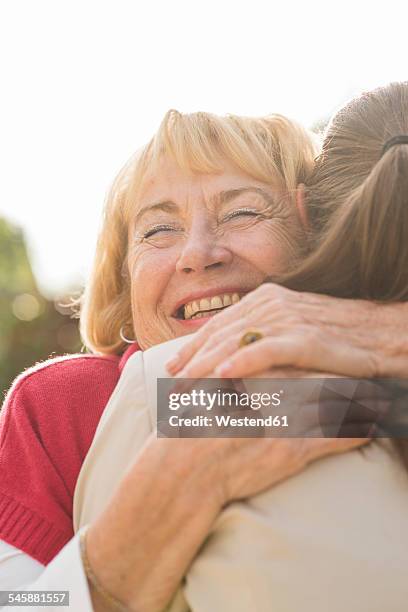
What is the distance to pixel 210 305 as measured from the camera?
2.77m

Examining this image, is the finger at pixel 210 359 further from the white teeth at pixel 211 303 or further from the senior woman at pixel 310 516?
the white teeth at pixel 211 303

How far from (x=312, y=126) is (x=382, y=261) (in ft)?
5.30

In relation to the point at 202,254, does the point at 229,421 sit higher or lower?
higher

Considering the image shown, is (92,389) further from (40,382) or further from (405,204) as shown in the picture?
(405,204)

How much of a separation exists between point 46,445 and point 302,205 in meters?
1.19

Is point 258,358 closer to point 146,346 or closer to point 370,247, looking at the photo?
point 370,247

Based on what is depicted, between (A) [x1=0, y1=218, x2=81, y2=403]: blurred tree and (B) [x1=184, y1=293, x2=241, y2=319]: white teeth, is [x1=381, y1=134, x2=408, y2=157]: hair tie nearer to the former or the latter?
(B) [x1=184, y1=293, x2=241, y2=319]: white teeth

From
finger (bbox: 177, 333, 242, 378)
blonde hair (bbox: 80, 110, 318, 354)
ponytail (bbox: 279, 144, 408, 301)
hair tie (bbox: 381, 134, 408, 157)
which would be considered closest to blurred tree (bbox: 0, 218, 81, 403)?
blonde hair (bbox: 80, 110, 318, 354)

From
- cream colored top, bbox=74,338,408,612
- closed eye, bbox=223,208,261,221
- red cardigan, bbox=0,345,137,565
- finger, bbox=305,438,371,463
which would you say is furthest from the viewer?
closed eye, bbox=223,208,261,221

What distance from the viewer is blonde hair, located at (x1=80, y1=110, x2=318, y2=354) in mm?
2896

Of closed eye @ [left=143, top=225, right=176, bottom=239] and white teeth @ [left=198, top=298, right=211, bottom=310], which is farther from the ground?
closed eye @ [left=143, top=225, right=176, bottom=239]

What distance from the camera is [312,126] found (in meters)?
3.38

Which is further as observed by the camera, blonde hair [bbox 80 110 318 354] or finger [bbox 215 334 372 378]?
blonde hair [bbox 80 110 318 354]

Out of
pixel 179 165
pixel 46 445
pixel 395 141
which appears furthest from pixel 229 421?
pixel 179 165
